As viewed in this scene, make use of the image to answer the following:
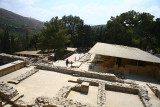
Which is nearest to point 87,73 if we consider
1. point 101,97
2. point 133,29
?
point 101,97

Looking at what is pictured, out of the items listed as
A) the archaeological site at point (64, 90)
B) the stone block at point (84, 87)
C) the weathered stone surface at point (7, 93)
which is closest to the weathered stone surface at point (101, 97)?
the archaeological site at point (64, 90)

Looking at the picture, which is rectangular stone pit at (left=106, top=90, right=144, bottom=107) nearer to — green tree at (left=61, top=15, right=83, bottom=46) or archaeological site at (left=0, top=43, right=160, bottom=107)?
archaeological site at (left=0, top=43, right=160, bottom=107)

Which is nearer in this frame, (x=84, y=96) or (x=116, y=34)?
(x=84, y=96)

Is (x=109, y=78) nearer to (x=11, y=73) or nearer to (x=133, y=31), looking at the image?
(x=11, y=73)

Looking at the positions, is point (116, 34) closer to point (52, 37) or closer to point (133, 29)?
point (133, 29)

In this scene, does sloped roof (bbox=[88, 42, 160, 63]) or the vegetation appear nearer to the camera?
sloped roof (bbox=[88, 42, 160, 63])

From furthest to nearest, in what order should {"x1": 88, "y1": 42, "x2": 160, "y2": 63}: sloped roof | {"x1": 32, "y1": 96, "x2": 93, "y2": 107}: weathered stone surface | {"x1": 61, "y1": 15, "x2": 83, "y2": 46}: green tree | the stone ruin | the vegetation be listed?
{"x1": 61, "y1": 15, "x2": 83, "y2": 46}: green tree → the vegetation → {"x1": 88, "y1": 42, "x2": 160, "y2": 63}: sloped roof → the stone ruin → {"x1": 32, "y1": 96, "x2": 93, "y2": 107}: weathered stone surface

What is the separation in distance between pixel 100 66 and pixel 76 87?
29.4ft

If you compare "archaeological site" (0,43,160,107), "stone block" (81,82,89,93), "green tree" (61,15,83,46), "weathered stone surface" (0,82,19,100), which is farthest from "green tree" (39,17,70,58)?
"weathered stone surface" (0,82,19,100)

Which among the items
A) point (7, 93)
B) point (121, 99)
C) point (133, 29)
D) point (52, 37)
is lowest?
point (121, 99)

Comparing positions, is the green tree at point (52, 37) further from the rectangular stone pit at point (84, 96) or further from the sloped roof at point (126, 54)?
the rectangular stone pit at point (84, 96)

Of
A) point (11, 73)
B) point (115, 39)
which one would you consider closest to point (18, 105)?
point (11, 73)

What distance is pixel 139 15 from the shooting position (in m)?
29.4

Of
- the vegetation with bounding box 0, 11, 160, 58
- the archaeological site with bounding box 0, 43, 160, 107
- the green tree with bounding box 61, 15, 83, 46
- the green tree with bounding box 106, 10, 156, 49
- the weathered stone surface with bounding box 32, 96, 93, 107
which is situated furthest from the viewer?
the green tree with bounding box 61, 15, 83, 46
